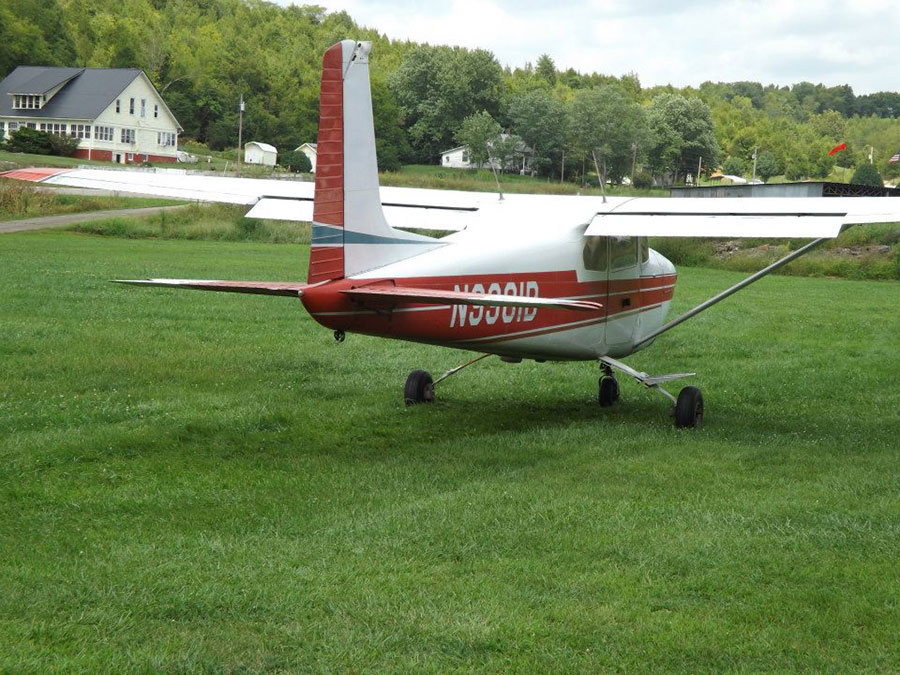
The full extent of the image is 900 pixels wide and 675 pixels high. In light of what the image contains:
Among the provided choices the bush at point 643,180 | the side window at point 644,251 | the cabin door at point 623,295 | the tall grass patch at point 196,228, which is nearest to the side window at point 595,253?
the cabin door at point 623,295

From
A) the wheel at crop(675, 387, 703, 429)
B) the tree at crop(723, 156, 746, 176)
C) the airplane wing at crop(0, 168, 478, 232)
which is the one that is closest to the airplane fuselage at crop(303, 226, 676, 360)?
the wheel at crop(675, 387, 703, 429)

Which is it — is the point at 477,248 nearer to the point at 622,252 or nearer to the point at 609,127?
the point at 622,252

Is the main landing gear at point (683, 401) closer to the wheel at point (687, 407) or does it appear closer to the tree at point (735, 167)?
the wheel at point (687, 407)

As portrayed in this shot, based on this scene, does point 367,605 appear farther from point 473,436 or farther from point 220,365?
point 220,365

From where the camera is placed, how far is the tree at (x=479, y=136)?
61.8 m

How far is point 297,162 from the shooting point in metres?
83.2

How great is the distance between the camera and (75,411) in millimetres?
9438

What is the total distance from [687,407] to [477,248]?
2767 mm

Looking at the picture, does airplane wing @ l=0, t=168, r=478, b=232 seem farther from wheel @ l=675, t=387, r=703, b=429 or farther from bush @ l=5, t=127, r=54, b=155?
bush @ l=5, t=127, r=54, b=155

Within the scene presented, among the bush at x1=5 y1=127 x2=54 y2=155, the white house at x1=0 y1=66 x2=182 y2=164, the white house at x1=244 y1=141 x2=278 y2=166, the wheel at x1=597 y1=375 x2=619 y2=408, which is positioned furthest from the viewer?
the white house at x1=244 y1=141 x2=278 y2=166

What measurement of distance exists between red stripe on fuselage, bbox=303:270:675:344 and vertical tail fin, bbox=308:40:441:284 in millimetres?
218

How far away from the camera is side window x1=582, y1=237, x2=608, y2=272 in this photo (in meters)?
10.6

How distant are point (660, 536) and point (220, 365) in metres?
7.57

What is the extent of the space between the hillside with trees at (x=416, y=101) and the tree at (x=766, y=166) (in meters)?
0.26
